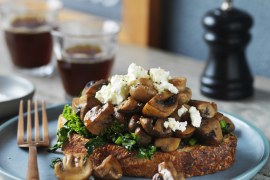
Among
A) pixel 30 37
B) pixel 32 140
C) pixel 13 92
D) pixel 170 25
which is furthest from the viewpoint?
pixel 170 25

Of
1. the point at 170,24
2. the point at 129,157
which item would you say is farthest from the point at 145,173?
the point at 170,24

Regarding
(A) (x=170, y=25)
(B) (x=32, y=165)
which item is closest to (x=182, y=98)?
(B) (x=32, y=165)

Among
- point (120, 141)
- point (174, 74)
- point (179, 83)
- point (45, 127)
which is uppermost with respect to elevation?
point (179, 83)

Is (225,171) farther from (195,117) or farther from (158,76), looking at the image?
(158,76)

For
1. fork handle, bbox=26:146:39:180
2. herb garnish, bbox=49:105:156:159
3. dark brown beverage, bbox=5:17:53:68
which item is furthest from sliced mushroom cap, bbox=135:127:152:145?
dark brown beverage, bbox=5:17:53:68

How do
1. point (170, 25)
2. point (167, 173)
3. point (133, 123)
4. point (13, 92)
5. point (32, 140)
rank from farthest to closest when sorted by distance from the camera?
point (170, 25) < point (13, 92) < point (32, 140) < point (133, 123) < point (167, 173)

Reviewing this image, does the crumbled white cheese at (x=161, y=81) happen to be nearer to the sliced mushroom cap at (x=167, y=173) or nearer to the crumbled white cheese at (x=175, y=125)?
the crumbled white cheese at (x=175, y=125)

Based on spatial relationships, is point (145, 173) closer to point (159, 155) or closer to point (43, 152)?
point (159, 155)
